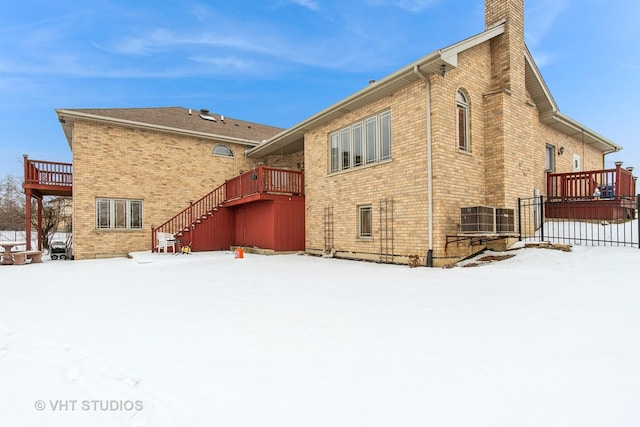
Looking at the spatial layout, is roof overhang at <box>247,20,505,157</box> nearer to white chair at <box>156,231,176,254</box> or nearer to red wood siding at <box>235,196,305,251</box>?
red wood siding at <box>235,196,305,251</box>

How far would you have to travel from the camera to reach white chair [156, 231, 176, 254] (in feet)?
45.5

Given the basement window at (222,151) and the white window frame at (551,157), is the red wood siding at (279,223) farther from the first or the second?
the white window frame at (551,157)

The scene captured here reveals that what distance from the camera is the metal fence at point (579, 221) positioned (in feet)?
29.8

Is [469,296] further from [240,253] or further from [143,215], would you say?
[143,215]

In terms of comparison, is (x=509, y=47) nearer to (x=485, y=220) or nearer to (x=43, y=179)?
(x=485, y=220)

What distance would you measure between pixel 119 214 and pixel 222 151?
5775 mm

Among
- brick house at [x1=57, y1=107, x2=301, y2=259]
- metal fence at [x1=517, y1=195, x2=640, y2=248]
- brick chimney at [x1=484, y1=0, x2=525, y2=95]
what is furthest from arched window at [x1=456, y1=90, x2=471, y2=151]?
brick house at [x1=57, y1=107, x2=301, y2=259]

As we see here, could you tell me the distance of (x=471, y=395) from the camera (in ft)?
7.25

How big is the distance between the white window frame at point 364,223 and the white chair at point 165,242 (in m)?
8.46

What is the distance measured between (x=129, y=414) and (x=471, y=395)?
229cm

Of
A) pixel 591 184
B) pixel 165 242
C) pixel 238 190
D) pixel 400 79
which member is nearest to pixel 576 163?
pixel 591 184

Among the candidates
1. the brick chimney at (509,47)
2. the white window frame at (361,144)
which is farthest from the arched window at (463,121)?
the white window frame at (361,144)

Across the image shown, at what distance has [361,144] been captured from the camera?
1086 cm

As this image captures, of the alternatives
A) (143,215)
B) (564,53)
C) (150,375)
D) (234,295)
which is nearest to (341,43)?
(564,53)
